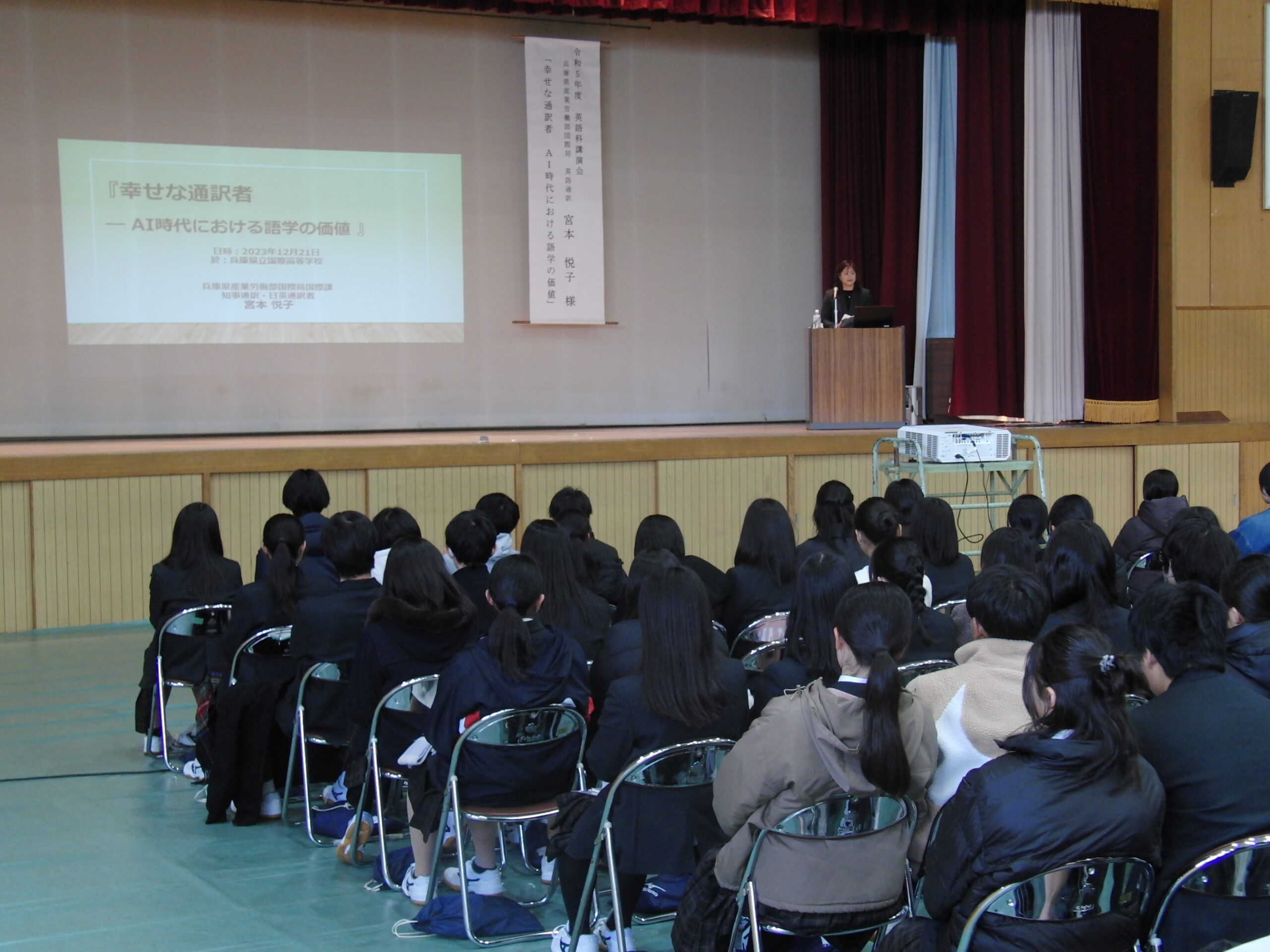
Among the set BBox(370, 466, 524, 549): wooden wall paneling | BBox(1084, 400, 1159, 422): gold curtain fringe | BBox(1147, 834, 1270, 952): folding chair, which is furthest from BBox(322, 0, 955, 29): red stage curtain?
BBox(1147, 834, 1270, 952): folding chair

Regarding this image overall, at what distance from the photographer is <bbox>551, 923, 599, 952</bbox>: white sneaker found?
8.07 ft

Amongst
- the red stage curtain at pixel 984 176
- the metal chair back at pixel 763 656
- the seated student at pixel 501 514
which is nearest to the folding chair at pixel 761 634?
the metal chair back at pixel 763 656

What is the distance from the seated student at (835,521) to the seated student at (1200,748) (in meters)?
1.86

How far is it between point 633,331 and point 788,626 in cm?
646

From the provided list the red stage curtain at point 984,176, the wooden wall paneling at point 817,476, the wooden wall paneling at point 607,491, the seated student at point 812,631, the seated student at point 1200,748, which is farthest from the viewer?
the red stage curtain at point 984,176


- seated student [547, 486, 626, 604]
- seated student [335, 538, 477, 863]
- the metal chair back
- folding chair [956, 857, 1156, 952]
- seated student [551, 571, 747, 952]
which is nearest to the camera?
folding chair [956, 857, 1156, 952]

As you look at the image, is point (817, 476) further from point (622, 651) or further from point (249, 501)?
point (622, 651)

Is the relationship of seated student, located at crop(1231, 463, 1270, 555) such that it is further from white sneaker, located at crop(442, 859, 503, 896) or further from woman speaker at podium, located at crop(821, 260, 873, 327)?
woman speaker at podium, located at crop(821, 260, 873, 327)

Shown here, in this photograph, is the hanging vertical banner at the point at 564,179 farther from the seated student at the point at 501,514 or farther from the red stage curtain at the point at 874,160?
Answer: the seated student at the point at 501,514

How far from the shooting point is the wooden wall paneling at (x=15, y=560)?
6.12m

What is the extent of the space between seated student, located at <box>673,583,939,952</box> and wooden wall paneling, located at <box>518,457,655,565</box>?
16.3 feet

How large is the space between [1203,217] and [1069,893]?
24.7ft

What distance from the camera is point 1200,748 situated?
6.21 ft

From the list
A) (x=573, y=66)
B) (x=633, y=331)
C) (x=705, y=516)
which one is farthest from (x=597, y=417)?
(x=573, y=66)
